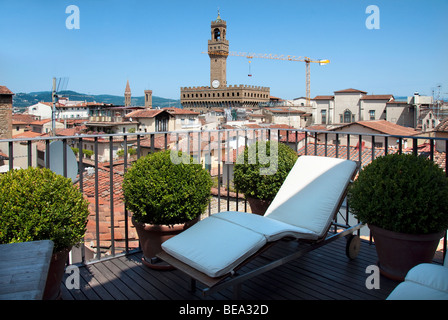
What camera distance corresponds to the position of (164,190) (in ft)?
8.25

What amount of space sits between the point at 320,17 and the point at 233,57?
76204 mm

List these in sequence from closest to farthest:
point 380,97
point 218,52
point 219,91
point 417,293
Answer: point 417,293 < point 380,97 < point 219,91 < point 218,52

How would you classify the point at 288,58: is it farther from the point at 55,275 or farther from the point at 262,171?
the point at 55,275

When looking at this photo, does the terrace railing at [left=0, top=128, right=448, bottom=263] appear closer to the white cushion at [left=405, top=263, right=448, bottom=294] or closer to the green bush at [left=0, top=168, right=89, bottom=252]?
the green bush at [left=0, top=168, right=89, bottom=252]

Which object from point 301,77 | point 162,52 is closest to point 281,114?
point 162,52

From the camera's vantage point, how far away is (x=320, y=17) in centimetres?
3419

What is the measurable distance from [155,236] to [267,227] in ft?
2.68

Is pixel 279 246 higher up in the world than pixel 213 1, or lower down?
lower down

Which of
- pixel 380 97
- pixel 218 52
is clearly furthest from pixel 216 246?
pixel 218 52

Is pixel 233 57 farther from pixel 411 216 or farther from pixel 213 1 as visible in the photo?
pixel 411 216

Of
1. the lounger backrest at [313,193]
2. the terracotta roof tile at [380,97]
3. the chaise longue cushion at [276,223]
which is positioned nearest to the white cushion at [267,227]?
the chaise longue cushion at [276,223]

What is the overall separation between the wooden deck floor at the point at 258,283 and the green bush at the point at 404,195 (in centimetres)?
43

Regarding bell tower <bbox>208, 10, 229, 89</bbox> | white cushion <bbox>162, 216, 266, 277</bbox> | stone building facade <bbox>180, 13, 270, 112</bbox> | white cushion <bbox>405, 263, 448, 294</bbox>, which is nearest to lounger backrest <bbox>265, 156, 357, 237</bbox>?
white cushion <bbox>162, 216, 266, 277</bbox>

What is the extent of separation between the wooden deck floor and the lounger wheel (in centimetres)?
6
